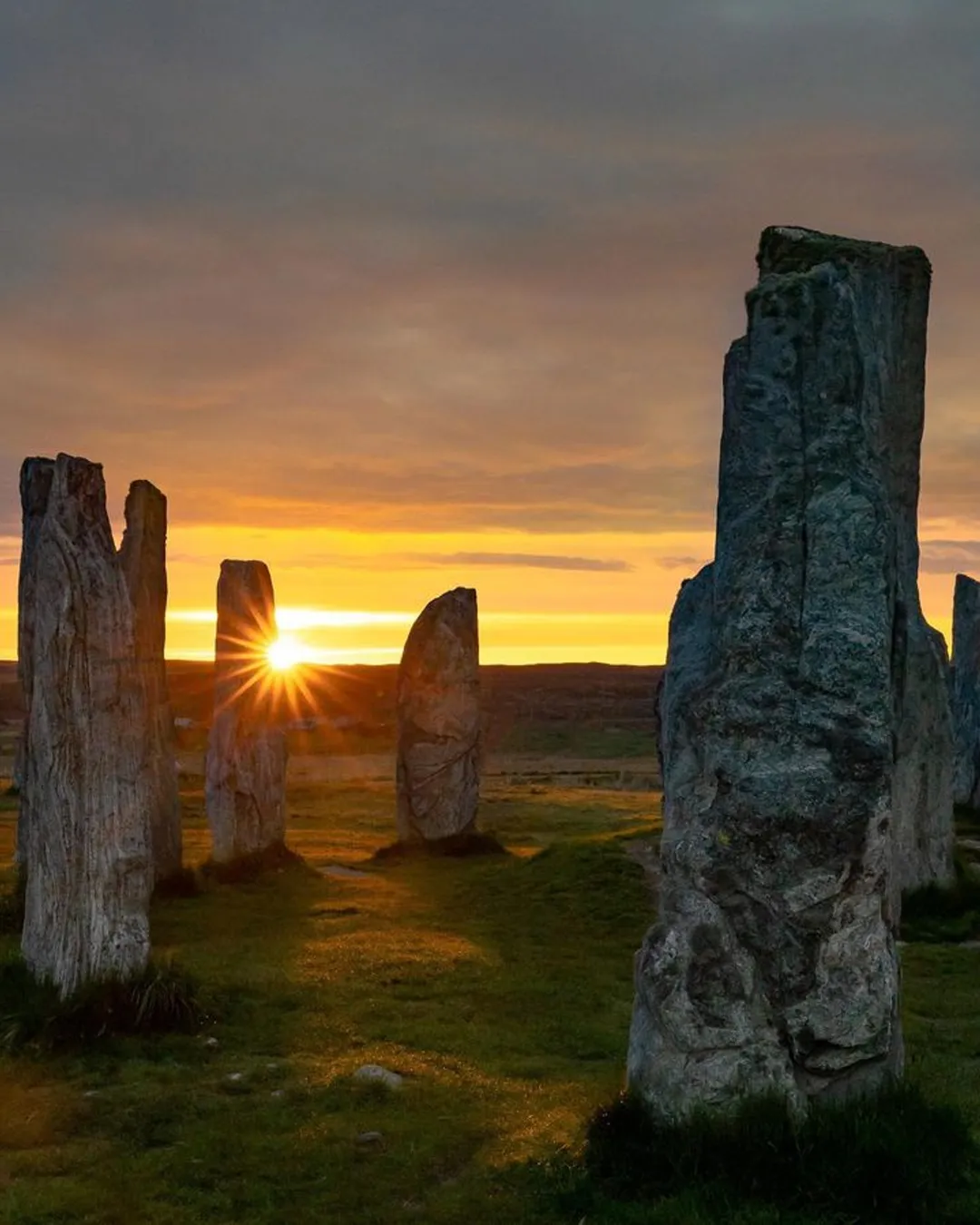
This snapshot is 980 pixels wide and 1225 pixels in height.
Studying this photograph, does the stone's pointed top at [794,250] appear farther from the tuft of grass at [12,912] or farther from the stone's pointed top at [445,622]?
the stone's pointed top at [445,622]

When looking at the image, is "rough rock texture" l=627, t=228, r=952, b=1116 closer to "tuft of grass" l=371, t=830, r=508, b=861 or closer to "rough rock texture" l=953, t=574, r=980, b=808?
"tuft of grass" l=371, t=830, r=508, b=861

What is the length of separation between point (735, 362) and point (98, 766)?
7502 millimetres

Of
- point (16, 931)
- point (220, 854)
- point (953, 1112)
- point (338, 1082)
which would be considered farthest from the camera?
point (220, 854)

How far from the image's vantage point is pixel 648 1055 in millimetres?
9461

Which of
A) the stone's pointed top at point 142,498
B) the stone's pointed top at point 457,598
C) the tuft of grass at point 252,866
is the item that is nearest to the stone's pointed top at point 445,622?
the stone's pointed top at point 457,598

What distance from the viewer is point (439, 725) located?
28.6m

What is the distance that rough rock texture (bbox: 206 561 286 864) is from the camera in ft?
80.7

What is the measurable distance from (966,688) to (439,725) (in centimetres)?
1475

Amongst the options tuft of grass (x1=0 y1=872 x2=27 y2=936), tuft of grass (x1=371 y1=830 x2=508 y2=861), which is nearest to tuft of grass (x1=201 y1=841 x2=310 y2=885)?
tuft of grass (x1=371 y1=830 x2=508 y2=861)

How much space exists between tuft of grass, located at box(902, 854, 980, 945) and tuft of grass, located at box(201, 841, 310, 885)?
432 inches

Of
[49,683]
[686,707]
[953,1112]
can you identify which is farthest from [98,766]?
[953,1112]

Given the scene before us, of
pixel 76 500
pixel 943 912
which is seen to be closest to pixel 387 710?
pixel 943 912

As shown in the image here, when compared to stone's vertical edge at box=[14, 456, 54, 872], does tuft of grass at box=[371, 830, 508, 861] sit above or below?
below

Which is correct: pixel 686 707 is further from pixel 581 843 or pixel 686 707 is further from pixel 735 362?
pixel 581 843
